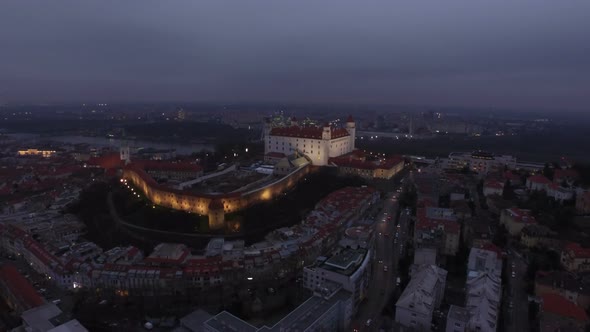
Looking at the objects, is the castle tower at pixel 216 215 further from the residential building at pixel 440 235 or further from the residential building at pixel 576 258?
the residential building at pixel 576 258

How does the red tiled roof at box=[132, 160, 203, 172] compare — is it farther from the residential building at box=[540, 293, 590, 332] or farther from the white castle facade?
the residential building at box=[540, 293, 590, 332]

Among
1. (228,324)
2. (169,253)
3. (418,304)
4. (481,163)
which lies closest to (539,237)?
(418,304)

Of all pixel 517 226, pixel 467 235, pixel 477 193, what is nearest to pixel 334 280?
pixel 467 235

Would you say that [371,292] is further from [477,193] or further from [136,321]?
[477,193]

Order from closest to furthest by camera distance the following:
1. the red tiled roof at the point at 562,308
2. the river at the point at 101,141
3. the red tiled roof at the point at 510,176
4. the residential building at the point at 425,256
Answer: the red tiled roof at the point at 562,308 → the residential building at the point at 425,256 → the red tiled roof at the point at 510,176 → the river at the point at 101,141

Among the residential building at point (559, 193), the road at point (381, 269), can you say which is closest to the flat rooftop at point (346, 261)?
the road at point (381, 269)

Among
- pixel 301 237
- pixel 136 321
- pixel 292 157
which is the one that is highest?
pixel 292 157

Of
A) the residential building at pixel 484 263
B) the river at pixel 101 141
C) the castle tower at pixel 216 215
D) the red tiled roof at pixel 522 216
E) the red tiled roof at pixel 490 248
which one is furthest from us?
the river at pixel 101 141
